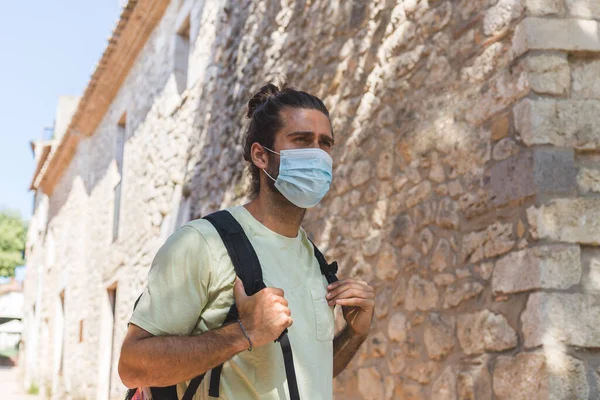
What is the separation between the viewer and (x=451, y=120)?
3881mm

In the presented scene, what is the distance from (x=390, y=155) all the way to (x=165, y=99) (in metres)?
5.70

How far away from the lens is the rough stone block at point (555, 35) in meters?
3.40

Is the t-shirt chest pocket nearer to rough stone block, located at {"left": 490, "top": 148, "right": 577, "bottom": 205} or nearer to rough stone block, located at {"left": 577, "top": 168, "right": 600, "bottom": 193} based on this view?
rough stone block, located at {"left": 490, "top": 148, "right": 577, "bottom": 205}

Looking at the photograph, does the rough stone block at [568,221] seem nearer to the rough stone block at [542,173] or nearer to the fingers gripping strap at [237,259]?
the rough stone block at [542,173]

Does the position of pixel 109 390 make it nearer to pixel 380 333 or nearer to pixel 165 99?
pixel 165 99

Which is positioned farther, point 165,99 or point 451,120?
point 165,99

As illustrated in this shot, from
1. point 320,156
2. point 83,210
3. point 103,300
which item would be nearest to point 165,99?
point 103,300

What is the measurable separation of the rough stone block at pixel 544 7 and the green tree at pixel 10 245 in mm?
36798

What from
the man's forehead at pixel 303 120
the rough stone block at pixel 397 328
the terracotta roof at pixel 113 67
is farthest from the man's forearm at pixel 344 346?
the terracotta roof at pixel 113 67

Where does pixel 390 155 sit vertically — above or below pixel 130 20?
below

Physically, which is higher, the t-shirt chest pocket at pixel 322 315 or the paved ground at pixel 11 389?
the t-shirt chest pocket at pixel 322 315

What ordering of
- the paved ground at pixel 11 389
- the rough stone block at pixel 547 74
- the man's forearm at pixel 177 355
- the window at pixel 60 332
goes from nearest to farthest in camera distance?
the man's forearm at pixel 177 355 < the rough stone block at pixel 547 74 < the window at pixel 60 332 < the paved ground at pixel 11 389

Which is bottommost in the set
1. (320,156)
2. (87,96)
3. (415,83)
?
(320,156)

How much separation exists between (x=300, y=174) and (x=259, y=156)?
15cm
